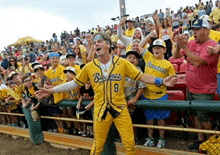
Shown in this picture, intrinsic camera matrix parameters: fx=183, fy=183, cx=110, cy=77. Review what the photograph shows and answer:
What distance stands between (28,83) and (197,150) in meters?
3.53

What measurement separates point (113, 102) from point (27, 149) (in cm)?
289

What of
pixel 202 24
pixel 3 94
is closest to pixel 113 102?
pixel 202 24

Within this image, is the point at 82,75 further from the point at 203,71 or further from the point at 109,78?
the point at 203,71

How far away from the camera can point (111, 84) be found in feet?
7.85

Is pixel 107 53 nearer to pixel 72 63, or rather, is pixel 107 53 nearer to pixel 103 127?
pixel 103 127

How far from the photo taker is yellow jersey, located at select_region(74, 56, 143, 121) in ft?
7.84

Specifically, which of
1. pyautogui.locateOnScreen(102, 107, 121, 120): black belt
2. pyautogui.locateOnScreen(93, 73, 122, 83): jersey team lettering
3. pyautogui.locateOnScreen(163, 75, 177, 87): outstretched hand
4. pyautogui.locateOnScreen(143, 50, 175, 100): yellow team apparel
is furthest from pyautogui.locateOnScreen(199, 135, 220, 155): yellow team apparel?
pyautogui.locateOnScreen(93, 73, 122, 83): jersey team lettering

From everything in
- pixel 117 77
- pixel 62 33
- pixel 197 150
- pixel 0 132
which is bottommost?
pixel 0 132

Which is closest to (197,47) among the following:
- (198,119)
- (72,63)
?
(198,119)

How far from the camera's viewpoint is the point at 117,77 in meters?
2.40

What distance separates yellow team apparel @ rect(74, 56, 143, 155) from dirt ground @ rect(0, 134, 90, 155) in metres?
1.45

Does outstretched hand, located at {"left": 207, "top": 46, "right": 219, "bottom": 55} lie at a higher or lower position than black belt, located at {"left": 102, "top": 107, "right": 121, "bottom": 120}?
higher

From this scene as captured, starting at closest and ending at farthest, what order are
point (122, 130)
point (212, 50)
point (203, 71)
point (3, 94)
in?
1. point (212, 50)
2. point (122, 130)
3. point (203, 71)
4. point (3, 94)

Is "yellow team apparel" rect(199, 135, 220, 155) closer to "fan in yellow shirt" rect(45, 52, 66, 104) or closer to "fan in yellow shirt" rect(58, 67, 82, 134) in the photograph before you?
"fan in yellow shirt" rect(58, 67, 82, 134)
